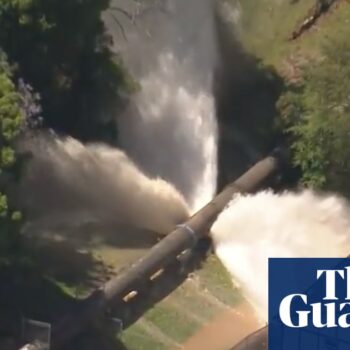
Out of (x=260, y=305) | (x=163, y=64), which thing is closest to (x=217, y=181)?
(x=163, y=64)

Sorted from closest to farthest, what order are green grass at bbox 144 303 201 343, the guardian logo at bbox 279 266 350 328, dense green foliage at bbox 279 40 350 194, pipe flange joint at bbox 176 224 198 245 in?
1. the guardian logo at bbox 279 266 350 328
2. green grass at bbox 144 303 201 343
3. pipe flange joint at bbox 176 224 198 245
4. dense green foliage at bbox 279 40 350 194

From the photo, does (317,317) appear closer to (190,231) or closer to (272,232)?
(190,231)

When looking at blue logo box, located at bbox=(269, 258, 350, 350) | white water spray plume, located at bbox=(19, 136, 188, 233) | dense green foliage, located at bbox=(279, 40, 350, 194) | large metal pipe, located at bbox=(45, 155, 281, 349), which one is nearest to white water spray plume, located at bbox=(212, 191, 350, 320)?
large metal pipe, located at bbox=(45, 155, 281, 349)

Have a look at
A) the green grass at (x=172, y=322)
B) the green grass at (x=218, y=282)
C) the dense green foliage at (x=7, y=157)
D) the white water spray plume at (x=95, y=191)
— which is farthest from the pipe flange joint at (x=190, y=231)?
the dense green foliage at (x=7, y=157)

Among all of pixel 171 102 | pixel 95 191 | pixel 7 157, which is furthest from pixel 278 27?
pixel 7 157

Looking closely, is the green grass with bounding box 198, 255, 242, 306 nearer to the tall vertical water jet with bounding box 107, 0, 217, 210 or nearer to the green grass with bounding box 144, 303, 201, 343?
the green grass with bounding box 144, 303, 201, 343

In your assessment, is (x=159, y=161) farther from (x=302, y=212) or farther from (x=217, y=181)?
(x=302, y=212)
